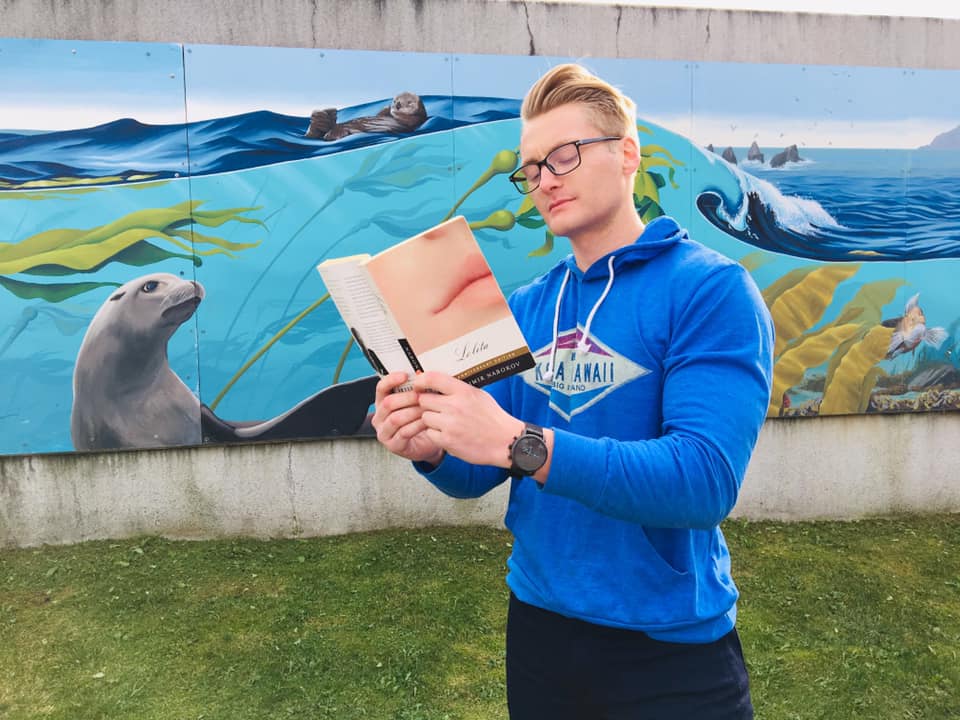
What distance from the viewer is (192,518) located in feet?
15.3

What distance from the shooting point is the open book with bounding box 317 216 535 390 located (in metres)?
1.13

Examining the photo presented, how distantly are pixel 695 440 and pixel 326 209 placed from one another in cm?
391

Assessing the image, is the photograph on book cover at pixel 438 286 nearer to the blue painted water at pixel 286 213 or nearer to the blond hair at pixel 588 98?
the blond hair at pixel 588 98

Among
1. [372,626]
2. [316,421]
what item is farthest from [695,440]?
[316,421]

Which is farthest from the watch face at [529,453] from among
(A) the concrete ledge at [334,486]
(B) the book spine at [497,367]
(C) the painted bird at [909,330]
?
(C) the painted bird at [909,330]

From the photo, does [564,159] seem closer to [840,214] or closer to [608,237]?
[608,237]

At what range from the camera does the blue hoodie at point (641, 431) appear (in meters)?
1.10

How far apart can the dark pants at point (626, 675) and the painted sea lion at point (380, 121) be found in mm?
3849

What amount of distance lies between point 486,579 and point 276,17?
386 centimetres

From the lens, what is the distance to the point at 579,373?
136 centimetres

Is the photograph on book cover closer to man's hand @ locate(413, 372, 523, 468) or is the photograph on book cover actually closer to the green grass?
man's hand @ locate(413, 372, 523, 468)

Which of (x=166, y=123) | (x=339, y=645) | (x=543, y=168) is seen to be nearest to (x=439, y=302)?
(x=543, y=168)

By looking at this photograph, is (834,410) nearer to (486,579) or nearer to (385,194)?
(486,579)

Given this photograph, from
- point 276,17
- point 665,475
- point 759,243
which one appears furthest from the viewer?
point 759,243
